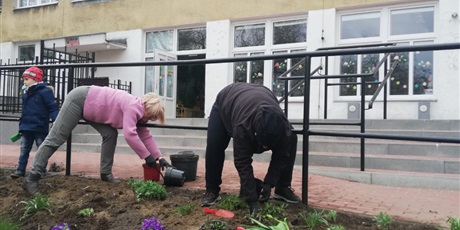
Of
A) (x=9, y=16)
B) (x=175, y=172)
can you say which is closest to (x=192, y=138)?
(x=175, y=172)

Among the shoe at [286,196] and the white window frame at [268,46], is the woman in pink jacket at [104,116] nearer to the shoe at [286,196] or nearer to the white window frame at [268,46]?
the shoe at [286,196]

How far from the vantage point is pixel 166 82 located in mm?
12969

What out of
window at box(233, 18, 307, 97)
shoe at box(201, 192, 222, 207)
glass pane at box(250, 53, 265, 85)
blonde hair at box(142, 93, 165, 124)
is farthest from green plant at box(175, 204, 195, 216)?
glass pane at box(250, 53, 265, 85)

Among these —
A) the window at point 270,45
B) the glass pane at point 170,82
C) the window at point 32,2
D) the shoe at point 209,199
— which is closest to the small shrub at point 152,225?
the shoe at point 209,199

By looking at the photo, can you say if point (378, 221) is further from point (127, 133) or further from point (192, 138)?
point (192, 138)

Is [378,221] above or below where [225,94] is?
below

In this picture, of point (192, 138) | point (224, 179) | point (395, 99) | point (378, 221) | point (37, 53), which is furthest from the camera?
point (37, 53)

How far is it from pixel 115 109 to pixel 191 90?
1091 centimetres

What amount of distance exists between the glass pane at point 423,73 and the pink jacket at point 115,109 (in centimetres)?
752

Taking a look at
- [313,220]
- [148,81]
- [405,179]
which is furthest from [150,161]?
[148,81]

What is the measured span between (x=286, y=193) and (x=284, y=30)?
847 cm

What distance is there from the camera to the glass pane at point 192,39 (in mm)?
12374

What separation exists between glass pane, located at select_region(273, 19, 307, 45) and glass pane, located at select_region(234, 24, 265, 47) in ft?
1.28

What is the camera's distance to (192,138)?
7961 mm
